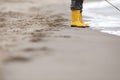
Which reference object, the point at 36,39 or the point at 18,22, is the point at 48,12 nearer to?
the point at 18,22

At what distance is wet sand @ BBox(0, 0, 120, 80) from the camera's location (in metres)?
2.21

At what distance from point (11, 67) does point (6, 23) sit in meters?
2.02

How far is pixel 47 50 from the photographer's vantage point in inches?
110

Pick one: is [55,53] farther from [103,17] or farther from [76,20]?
[103,17]

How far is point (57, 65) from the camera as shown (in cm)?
239

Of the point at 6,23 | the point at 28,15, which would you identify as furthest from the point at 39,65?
the point at 28,15

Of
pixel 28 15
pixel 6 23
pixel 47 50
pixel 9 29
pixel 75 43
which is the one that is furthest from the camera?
pixel 28 15

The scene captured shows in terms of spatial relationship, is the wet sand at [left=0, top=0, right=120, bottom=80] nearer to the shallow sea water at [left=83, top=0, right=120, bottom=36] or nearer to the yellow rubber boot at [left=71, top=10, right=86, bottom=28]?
the yellow rubber boot at [left=71, top=10, right=86, bottom=28]

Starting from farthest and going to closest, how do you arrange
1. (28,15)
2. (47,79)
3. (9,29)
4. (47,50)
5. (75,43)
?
(28,15) → (9,29) → (75,43) → (47,50) → (47,79)

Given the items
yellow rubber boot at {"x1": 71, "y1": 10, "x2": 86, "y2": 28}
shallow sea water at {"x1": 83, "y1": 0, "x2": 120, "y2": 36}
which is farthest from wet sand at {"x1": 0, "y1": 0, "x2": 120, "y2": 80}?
shallow sea water at {"x1": 83, "y1": 0, "x2": 120, "y2": 36}

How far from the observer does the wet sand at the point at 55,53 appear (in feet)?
7.25

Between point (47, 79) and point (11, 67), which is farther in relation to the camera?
point (11, 67)

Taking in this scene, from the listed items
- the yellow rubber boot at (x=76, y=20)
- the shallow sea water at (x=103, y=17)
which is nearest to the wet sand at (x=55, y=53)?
the yellow rubber boot at (x=76, y=20)

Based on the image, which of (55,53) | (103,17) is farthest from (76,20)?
(55,53)
